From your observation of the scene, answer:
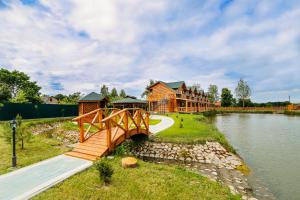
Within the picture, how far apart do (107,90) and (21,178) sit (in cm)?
6517

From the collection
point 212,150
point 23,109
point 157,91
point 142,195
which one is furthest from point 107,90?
point 142,195

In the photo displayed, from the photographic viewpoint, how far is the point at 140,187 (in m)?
5.40

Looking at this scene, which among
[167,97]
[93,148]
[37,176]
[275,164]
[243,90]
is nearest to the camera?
[37,176]

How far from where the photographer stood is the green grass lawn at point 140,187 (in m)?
4.87

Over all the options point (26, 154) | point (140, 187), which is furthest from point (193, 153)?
point (26, 154)

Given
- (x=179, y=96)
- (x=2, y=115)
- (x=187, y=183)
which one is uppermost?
(x=179, y=96)

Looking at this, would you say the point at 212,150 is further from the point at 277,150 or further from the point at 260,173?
the point at 277,150

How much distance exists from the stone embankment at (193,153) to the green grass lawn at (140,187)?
3014 mm

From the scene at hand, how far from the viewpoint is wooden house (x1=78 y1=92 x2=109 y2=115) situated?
20.8 m

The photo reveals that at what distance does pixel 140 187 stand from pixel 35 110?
21.5 meters

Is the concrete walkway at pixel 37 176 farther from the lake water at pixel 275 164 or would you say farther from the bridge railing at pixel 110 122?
Result: the lake water at pixel 275 164

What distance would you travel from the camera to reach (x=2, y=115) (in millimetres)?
19375

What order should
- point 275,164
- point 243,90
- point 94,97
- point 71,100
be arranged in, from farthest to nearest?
point 243,90 → point 71,100 → point 94,97 → point 275,164

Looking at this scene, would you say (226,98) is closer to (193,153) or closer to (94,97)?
(94,97)
